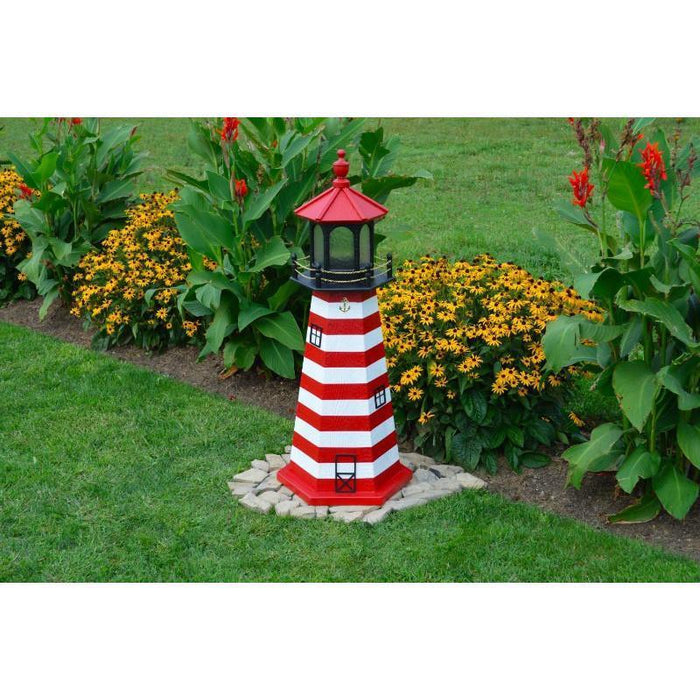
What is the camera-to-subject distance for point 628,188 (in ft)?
18.1

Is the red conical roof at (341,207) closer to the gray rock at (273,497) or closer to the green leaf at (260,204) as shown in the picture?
the green leaf at (260,204)

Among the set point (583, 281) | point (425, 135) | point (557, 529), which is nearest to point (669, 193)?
point (583, 281)

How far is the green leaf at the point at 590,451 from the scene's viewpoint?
6.01 metres

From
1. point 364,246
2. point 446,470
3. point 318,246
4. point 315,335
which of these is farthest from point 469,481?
point 318,246

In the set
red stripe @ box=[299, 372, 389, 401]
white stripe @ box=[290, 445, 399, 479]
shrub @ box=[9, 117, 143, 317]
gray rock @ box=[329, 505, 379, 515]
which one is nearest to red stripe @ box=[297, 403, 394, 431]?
red stripe @ box=[299, 372, 389, 401]

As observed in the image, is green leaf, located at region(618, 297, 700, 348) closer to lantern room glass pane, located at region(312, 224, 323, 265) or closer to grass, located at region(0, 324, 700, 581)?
grass, located at region(0, 324, 700, 581)

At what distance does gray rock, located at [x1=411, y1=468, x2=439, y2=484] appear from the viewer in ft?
21.5

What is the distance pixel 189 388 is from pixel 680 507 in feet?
12.7

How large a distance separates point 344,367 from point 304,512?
3.11 ft

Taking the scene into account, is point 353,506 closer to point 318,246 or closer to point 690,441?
point 318,246

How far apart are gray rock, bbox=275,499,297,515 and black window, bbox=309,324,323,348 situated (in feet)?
3.37

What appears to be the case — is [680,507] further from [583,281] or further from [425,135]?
[425,135]

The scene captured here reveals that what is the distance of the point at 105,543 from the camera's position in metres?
6.00

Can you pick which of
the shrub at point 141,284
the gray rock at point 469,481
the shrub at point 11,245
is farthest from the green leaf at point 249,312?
the shrub at point 11,245
